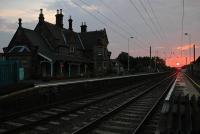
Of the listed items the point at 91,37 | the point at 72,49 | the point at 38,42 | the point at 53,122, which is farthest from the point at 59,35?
the point at 53,122

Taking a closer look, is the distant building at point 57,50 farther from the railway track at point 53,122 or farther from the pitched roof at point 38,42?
the railway track at point 53,122

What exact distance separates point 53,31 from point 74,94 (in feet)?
132

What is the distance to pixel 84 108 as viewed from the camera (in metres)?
16.8

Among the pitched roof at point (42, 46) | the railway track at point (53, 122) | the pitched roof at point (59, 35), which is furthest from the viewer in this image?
the pitched roof at point (59, 35)

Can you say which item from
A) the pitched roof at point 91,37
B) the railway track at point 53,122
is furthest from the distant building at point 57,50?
the railway track at point 53,122

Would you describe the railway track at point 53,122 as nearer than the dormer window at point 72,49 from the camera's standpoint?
Yes

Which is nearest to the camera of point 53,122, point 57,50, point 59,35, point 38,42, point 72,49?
point 53,122

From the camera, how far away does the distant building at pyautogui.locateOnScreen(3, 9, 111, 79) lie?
5150cm

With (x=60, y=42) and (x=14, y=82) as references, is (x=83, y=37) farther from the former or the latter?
(x=14, y=82)

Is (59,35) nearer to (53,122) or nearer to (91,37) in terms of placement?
(91,37)

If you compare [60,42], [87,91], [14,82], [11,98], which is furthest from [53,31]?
[11,98]

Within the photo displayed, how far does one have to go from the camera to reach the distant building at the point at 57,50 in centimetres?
5150

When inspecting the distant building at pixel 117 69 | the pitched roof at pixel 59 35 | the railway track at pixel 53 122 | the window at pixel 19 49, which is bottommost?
the railway track at pixel 53 122

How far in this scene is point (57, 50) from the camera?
195 feet
